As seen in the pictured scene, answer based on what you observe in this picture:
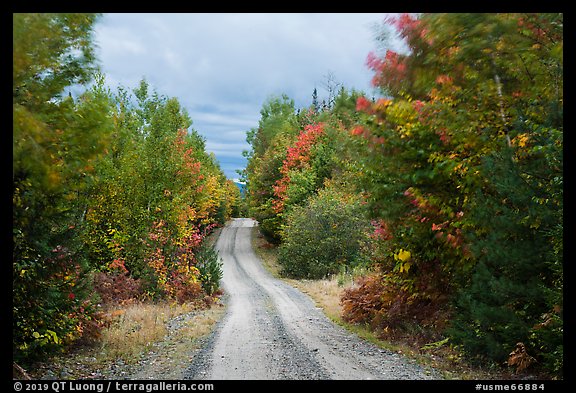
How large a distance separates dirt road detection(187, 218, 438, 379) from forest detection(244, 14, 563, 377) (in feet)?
5.23

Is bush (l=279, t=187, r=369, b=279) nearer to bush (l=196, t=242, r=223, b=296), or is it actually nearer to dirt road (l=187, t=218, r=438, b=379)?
dirt road (l=187, t=218, r=438, b=379)

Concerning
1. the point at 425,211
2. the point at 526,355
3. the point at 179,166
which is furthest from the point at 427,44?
the point at 179,166

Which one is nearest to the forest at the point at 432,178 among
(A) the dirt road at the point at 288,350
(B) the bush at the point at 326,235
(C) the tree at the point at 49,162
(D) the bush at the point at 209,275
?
(C) the tree at the point at 49,162

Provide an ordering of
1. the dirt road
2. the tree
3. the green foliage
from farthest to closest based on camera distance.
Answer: the dirt road → the green foliage → the tree

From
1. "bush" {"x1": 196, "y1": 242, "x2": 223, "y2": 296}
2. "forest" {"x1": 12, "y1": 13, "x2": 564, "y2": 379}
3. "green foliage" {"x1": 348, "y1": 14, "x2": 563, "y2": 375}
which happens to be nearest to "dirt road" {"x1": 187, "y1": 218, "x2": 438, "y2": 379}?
"forest" {"x1": 12, "y1": 13, "x2": 564, "y2": 379}

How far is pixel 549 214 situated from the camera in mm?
6660

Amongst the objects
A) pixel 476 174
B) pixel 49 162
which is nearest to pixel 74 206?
pixel 49 162

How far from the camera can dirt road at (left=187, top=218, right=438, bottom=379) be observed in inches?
336

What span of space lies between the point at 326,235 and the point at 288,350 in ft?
62.2

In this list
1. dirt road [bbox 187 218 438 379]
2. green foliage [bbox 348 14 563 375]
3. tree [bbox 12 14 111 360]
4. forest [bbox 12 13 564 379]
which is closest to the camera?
tree [bbox 12 14 111 360]

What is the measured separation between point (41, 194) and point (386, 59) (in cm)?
630

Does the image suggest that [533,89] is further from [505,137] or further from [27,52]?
[27,52]

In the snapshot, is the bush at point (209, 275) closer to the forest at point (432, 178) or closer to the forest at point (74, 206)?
the forest at point (74, 206)

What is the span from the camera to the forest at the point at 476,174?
6844mm
